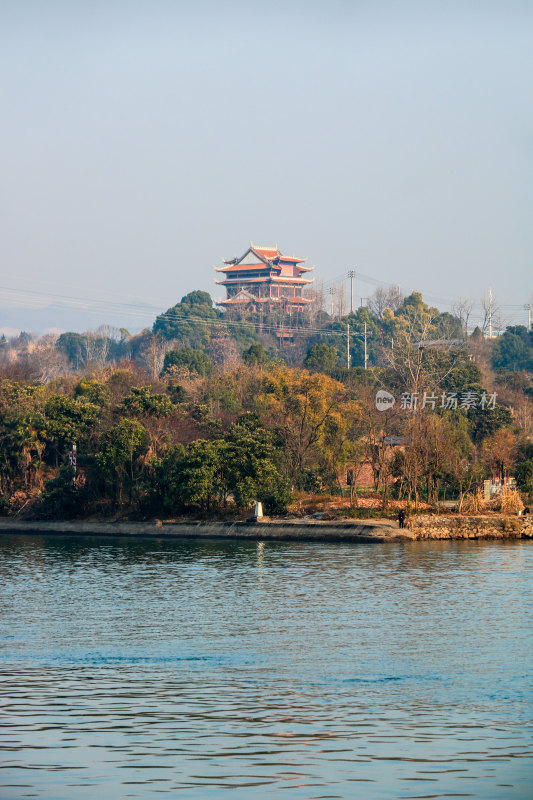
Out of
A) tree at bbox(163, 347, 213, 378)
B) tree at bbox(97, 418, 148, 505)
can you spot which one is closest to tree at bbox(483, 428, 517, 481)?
tree at bbox(97, 418, 148, 505)

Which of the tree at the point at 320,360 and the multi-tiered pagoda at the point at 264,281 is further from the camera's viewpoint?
the multi-tiered pagoda at the point at 264,281

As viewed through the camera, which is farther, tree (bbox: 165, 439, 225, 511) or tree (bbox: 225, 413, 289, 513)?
tree (bbox: 165, 439, 225, 511)

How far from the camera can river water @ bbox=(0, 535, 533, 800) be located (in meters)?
8.92

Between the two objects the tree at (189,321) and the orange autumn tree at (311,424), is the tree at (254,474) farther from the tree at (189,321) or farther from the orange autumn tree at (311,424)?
the tree at (189,321)

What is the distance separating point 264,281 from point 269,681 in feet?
360

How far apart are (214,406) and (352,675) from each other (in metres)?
37.1

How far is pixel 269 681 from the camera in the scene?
13672mm

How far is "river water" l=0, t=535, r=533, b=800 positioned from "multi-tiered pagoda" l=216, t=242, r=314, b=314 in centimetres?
9349

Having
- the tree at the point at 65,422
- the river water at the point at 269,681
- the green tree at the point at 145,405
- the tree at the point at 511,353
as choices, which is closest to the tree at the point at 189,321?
the tree at the point at 511,353

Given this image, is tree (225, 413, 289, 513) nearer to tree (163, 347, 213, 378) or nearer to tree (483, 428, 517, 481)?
tree (483, 428, 517, 481)

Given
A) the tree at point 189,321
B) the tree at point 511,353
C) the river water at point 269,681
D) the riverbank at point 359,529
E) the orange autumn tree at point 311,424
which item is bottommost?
the river water at point 269,681

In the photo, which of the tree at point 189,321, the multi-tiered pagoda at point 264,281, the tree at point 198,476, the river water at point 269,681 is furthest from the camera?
the multi-tiered pagoda at point 264,281

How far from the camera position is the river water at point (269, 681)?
8.92 metres

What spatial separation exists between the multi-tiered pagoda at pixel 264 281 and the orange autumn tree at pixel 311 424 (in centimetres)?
7086
